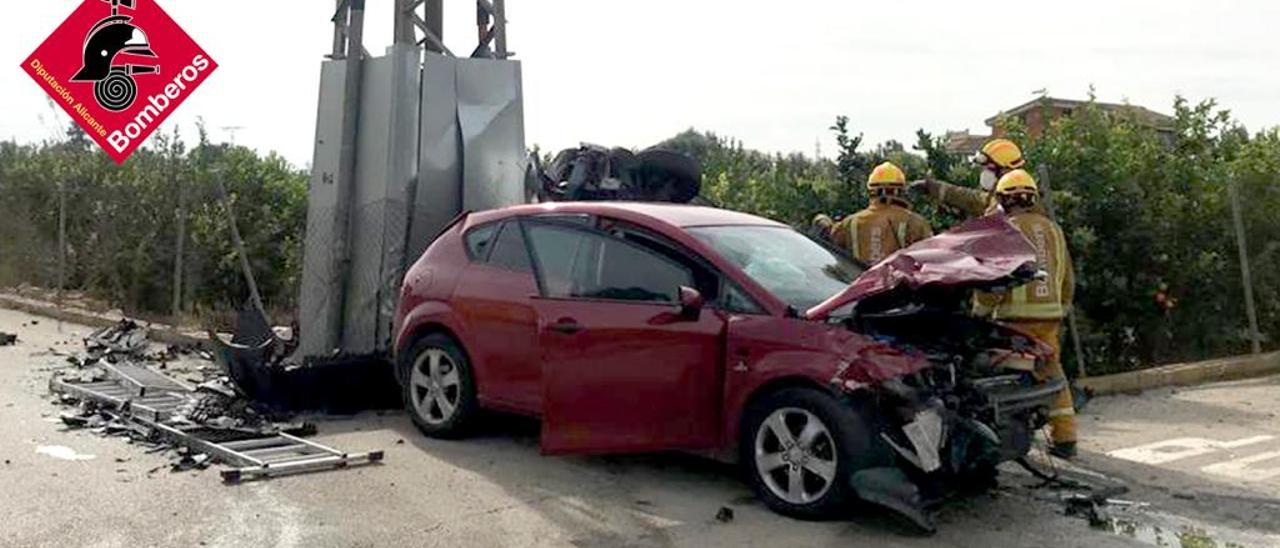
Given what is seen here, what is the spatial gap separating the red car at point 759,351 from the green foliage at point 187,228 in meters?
7.39

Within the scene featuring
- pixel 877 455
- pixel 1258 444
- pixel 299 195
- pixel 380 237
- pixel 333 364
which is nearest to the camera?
pixel 877 455

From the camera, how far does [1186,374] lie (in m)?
10.3

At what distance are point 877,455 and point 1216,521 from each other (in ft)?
6.37

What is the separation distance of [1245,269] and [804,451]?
663 cm

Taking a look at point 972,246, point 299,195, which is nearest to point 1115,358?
point 972,246

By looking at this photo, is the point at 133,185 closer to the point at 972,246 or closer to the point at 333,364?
the point at 333,364

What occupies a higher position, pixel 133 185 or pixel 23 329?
pixel 133 185

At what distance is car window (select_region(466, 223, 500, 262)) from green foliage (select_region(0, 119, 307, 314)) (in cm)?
661

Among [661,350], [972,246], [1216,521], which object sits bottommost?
[1216,521]

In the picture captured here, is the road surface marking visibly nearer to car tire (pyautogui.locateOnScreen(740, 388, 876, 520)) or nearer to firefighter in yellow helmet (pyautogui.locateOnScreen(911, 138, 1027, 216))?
firefighter in yellow helmet (pyautogui.locateOnScreen(911, 138, 1027, 216))

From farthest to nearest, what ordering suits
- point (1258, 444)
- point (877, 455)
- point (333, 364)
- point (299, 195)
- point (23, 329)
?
point (299, 195), point (23, 329), point (333, 364), point (1258, 444), point (877, 455)

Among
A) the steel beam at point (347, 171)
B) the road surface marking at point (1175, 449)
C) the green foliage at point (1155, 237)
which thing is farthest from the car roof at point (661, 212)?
the green foliage at point (1155, 237)

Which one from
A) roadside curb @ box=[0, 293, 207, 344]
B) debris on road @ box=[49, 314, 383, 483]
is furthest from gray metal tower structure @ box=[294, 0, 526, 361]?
roadside curb @ box=[0, 293, 207, 344]

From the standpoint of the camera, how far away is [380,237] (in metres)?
10.0
